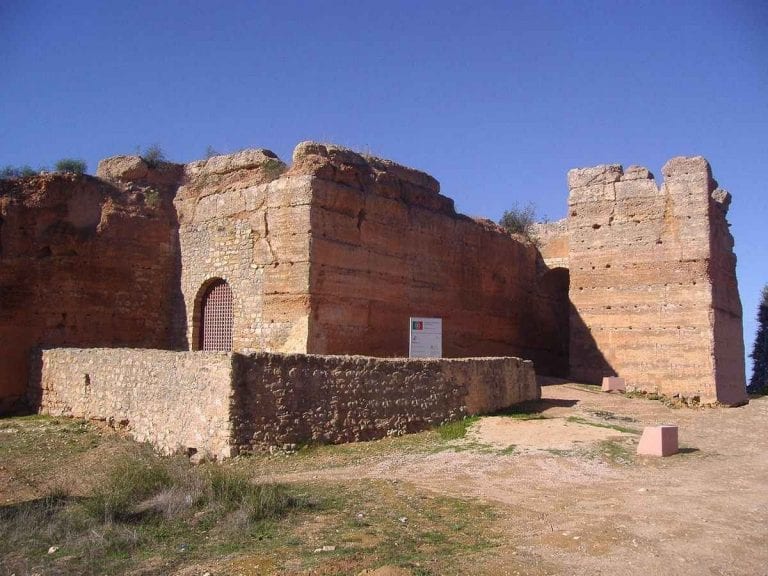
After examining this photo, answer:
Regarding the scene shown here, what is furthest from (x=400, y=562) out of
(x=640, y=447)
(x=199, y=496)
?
(x=640, y=447)

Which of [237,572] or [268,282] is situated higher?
[268,282]

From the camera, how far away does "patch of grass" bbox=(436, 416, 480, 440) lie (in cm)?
1045

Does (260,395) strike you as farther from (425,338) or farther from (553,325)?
(553,325)

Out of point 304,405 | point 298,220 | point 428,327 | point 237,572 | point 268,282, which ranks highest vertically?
point 298,220

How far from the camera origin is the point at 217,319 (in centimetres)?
1464

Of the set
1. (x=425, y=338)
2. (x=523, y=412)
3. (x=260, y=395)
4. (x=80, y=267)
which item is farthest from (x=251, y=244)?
(x=523, y=412)

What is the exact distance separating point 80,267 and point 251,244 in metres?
3.98

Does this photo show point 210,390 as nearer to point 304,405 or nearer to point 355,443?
point 304,405

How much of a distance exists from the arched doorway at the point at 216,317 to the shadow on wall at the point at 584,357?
893 centimetres

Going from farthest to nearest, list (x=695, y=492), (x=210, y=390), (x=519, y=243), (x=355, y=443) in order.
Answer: (x=519, y=243) < (x=355, y=443) < (x=210, y=390) < (x=695, y=492)

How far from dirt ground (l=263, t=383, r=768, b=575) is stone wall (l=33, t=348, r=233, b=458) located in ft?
Result: 4.97

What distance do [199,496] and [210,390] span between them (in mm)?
2596

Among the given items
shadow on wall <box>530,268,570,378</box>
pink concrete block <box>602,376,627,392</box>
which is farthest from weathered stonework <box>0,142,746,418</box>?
shadow on wall <box>530,268,570,378</box>

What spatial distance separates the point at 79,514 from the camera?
6359 millimetres
